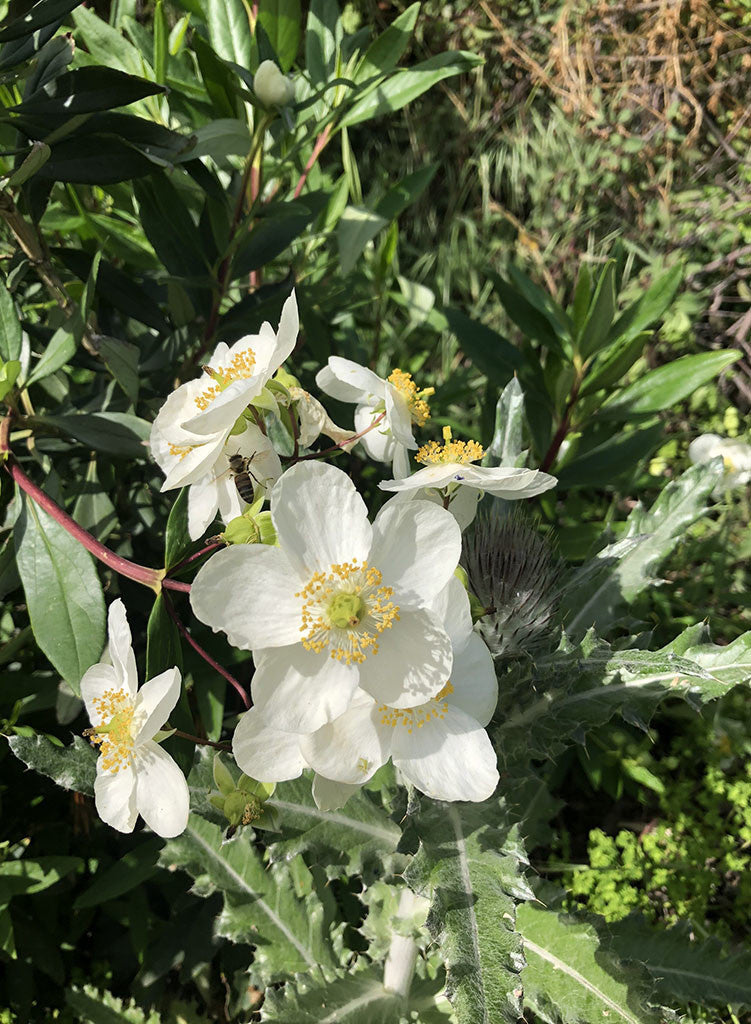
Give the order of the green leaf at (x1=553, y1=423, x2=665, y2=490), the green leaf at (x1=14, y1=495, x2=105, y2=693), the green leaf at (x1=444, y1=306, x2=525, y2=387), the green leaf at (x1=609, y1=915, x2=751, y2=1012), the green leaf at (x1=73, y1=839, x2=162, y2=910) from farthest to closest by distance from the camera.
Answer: the green leaf at (x1=444, y1=306, x2=525, y2=387) < the green leaf at (x1=553, y1=423, x2=665, y2=490) < the green leaf at (x1=73, y1=839, x2=162, y2=910) < the green leaf at (x1=609, y1=915, x2=751, y2=1012) < the green leaf at (x1=14, y1=495, x2=105, y2=693)

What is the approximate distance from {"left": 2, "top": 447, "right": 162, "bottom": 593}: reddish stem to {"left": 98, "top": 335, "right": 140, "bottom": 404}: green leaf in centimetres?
23

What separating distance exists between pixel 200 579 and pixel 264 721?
0.16 m

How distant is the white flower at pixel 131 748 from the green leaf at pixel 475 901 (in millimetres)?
320

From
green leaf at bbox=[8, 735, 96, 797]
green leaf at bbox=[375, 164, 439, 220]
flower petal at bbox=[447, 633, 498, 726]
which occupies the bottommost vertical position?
green leaf at bbox=[8, 735, 96, 797]

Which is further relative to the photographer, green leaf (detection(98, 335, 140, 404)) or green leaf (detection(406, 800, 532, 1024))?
green leaf (detection(98, 335, 140, 404))

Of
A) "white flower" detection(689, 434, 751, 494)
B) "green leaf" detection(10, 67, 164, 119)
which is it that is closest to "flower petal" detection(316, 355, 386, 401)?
"green leaf" detection(10, 67, 164, 119)

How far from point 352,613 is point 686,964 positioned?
4.02 feet

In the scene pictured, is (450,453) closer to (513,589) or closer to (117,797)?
(513,589)

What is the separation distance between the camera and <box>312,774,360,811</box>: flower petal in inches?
33.1

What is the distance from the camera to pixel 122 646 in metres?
0.94

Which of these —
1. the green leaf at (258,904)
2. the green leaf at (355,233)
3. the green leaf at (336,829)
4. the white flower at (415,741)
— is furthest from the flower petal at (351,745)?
the green leaf at (355,233)

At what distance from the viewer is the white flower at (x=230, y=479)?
35.5 inches

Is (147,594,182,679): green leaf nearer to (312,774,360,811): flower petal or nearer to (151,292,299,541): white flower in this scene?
(151,292,299,541): white flower

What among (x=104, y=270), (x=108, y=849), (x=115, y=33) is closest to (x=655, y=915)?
(x=108, y=849)
